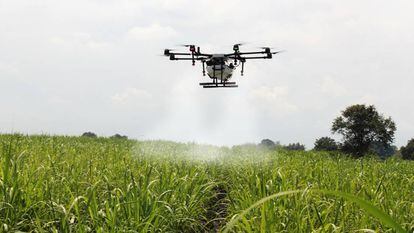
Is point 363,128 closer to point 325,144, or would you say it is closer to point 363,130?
point 363,130

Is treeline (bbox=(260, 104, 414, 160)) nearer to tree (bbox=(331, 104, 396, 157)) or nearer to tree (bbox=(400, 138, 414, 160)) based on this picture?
tree (bbox=(331, 104, 396, 157))

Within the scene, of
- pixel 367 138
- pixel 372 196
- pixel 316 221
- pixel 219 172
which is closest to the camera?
pixel 316 221

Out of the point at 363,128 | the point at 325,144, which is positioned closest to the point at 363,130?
the point at 363,128

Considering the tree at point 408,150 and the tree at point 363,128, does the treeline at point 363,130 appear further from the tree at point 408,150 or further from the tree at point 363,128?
the tree at point 408,150

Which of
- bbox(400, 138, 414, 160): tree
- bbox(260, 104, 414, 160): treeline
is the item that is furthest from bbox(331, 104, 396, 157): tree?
bbox(400, 138, 414, 160): tree

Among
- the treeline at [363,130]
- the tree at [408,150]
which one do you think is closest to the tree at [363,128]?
the treeline at [363,130]

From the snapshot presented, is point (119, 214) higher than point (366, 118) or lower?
lower

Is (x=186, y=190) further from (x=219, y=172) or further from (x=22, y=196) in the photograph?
(x=219, y=172)

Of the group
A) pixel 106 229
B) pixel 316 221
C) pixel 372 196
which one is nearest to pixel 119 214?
pixel 106 229
